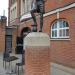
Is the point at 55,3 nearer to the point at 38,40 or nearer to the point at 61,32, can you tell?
the point at 61,32

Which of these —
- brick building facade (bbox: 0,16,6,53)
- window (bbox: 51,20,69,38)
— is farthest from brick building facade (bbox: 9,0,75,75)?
brick building facade (bbox: 0,16,6,53)

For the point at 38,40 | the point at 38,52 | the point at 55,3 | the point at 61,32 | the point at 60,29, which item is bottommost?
the point at 38,52

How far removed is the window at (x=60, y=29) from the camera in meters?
20.1

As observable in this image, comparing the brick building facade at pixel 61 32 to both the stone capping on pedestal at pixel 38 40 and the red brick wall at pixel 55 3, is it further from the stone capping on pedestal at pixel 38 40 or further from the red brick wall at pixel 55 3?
the stone capping on pedestal at pixel 38 40

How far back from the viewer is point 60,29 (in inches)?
835

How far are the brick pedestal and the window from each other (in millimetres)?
12047

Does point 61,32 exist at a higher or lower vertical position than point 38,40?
higher

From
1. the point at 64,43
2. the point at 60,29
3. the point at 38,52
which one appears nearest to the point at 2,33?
the point at 60,29

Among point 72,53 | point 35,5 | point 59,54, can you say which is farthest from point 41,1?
point 59,54

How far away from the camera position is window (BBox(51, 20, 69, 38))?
20.1 m

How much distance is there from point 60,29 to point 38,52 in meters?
13.6

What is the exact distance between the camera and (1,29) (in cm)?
3694

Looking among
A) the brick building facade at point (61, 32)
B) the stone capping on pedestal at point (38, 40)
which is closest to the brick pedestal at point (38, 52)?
the stone capping on pedestal at point (38, 40)

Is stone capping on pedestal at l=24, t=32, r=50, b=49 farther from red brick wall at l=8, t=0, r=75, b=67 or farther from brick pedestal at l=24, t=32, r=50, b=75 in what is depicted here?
red brick wall at l=8, t=0, r=75, b=67
